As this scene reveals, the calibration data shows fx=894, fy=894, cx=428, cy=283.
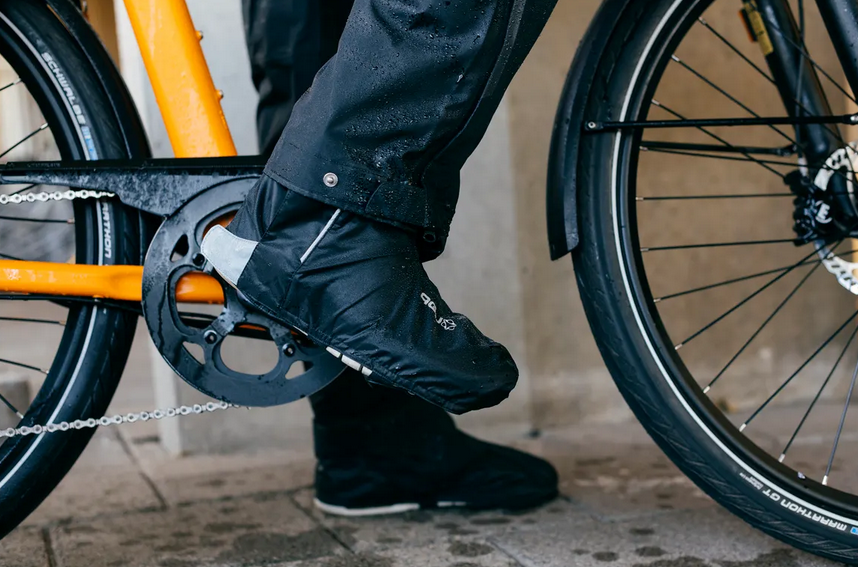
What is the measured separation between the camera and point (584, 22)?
2.25 m

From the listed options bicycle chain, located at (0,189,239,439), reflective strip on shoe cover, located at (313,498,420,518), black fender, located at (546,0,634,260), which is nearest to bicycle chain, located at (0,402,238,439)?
bicycle chain, located at (0,189,239,439)

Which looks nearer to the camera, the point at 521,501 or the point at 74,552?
the point at 74,552

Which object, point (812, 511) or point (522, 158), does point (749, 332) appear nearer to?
point (522, 158)

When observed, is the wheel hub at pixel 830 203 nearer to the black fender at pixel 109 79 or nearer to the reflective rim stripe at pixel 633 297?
the reflective rim stripe at pixel 633 297

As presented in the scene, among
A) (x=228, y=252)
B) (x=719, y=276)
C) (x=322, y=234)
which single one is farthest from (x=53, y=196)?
(x=719, y=276)

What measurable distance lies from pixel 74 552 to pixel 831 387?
2.02 m

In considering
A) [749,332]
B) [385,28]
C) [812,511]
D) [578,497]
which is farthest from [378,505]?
[749,332]

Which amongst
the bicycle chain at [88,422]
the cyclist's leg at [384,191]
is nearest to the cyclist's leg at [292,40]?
the cyclist's leg at [384,191]

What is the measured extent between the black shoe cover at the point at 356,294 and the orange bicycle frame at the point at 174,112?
183mm

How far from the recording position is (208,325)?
1.22 meters

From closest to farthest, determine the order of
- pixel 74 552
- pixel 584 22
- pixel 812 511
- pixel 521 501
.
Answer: pixel 812 511 < pixel 74 552 < pixel 521 501 < pixel 584 22

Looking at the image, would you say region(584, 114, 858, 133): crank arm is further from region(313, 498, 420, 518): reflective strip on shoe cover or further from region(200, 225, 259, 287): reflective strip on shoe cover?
region(313, 498, 420, 518): reflective strip on shoe cover

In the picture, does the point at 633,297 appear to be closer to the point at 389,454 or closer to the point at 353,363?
the point at 353,363

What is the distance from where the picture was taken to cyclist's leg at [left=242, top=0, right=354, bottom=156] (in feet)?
4.82
